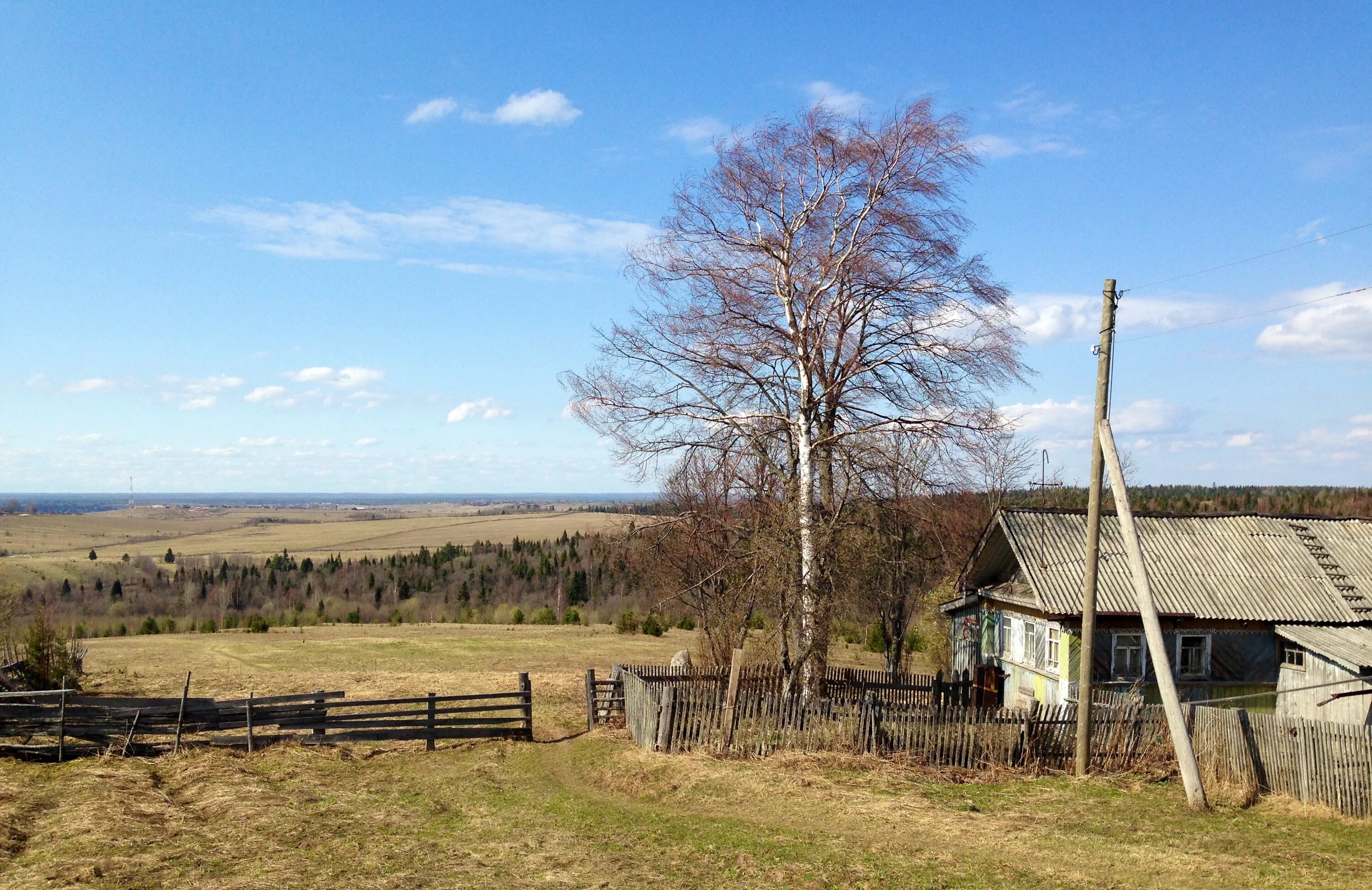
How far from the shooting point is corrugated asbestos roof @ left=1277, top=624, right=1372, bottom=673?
737 inches

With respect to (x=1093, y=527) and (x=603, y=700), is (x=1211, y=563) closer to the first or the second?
(x=1093, y=527)

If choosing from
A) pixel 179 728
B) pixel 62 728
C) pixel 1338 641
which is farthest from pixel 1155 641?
pixel 62 728

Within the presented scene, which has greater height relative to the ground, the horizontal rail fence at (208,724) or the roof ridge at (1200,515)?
the roof ridge at (1200,515)

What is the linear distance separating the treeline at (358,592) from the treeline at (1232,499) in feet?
80.5

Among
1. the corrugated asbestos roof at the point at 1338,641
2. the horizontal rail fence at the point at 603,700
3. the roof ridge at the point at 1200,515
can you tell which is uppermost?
the roof ridge at the point at 1200,515

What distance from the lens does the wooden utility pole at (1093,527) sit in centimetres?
1627

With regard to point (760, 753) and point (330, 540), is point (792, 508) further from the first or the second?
point (330, 540)

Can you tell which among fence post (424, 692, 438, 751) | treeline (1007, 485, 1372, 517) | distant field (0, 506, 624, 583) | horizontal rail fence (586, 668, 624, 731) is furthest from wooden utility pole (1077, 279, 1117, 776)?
distant field (0, 506, 624, 583)

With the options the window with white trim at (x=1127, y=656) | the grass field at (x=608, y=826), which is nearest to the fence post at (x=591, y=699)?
the grass field at (x=608, y=826)

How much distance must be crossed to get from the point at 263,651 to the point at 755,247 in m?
30.1

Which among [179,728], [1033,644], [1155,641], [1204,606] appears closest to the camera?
[1155,641]

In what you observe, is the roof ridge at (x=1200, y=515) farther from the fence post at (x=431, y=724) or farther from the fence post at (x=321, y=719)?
the fence post at (x=321, y=719)

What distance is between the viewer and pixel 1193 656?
21391mm

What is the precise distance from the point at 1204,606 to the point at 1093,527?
22.5 feet
